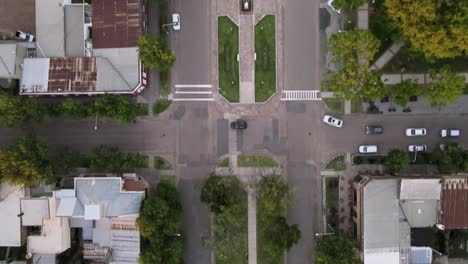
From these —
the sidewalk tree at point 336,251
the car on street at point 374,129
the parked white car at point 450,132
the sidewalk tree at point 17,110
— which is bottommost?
the sidewalk tree at point 336,251

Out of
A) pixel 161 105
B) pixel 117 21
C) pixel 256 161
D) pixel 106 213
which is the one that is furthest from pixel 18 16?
pixel 256 161

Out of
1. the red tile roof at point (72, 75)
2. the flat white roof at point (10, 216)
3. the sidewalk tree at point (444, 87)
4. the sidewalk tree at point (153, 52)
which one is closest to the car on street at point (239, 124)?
the sidewalk tree at point (153, 52)

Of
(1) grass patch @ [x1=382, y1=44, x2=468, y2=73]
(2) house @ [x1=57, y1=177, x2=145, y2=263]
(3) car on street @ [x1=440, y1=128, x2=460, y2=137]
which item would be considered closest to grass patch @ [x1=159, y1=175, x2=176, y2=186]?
(2) house @ [x1=57, y1=177, x2=145, y2=263]

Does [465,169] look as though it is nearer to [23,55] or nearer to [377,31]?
[377,31]

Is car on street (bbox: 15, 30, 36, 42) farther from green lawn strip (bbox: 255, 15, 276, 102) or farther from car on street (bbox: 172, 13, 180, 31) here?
green lawn strip (bbox: 255, 15, 276, 102)

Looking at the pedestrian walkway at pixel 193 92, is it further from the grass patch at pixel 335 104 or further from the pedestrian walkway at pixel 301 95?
the grass patch at pixel 335 104

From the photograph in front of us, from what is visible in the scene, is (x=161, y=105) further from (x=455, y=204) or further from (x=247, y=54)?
(x=455, y=204)
